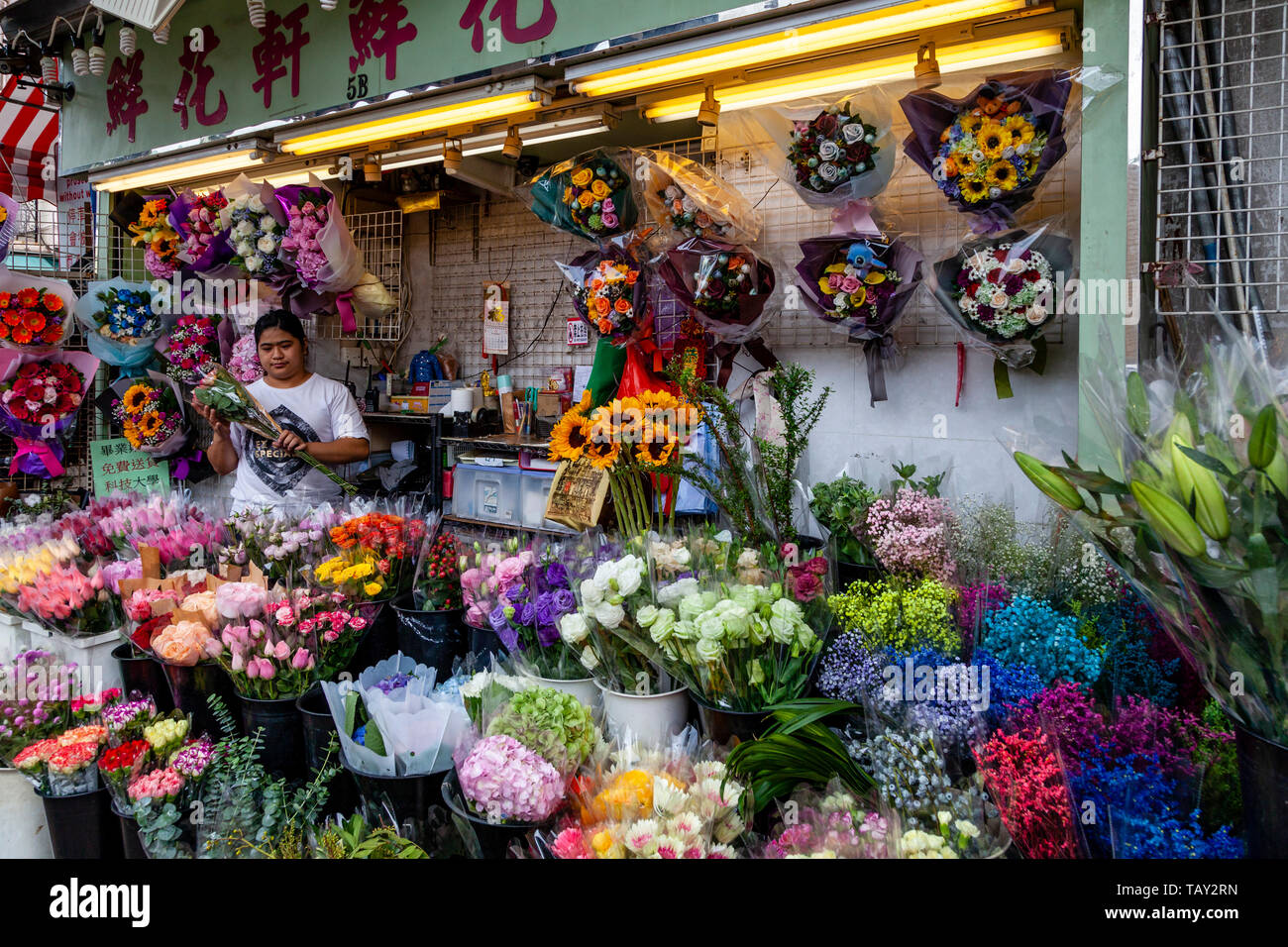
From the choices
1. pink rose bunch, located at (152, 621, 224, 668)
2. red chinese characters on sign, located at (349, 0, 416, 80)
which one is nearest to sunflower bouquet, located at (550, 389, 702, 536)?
pink rose bunch, located at (152, 621, 224, 668)

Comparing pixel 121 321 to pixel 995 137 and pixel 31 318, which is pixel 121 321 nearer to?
pixel 31 318

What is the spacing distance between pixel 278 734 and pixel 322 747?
7.0 inches

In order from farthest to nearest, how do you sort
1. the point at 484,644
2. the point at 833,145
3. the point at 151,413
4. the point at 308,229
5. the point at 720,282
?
the point at 151,413 → the point at 308,229 → the point at 720,282 → the point at 833,145 → the point at 484,644

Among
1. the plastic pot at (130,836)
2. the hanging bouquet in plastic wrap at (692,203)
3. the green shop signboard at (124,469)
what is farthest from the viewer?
the green shop signboard at (124,469)

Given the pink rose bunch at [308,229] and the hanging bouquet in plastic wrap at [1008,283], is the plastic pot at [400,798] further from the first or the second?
the pink rose bunch at [308,229]

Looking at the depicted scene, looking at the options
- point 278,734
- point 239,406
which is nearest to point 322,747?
point 278,734

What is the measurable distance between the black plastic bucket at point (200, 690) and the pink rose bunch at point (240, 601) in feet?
0.51

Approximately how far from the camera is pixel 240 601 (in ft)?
6.38

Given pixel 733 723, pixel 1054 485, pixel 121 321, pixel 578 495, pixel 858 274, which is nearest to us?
pixel 1054 485

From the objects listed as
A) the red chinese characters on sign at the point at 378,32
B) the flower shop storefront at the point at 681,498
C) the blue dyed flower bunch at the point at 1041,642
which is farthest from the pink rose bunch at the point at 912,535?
the red chinese characters on sign at the point at 378,32

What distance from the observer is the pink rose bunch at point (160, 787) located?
1.69m
